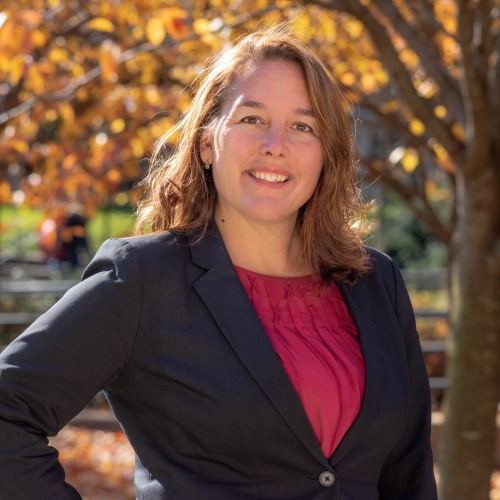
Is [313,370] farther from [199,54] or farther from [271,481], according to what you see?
[199,54]

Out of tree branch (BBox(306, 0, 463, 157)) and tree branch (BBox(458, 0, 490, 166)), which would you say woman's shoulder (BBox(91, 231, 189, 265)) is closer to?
tree branch (BBox(458, 0, 490, 166))

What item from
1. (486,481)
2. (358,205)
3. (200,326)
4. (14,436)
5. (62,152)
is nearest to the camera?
(14,436)

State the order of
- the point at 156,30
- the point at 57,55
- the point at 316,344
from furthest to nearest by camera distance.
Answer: the point at 57,55, the point at 156,30, the point at 316,344

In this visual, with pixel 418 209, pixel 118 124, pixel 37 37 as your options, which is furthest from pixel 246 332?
pixel 118 124

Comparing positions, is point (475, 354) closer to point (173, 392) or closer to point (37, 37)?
point (173, 392)

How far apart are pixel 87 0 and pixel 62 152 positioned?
1.28 m

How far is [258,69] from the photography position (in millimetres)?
2596

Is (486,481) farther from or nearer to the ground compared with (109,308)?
nearer to the ground

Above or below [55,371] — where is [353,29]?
above

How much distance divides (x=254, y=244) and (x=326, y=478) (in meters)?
0.63

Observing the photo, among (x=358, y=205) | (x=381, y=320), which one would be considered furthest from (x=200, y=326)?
(x=358, y=205)

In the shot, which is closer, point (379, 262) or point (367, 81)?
point (379, 262)

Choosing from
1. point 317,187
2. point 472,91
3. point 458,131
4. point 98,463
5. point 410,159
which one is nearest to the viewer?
point 317,187

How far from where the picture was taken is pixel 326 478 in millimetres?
2355
